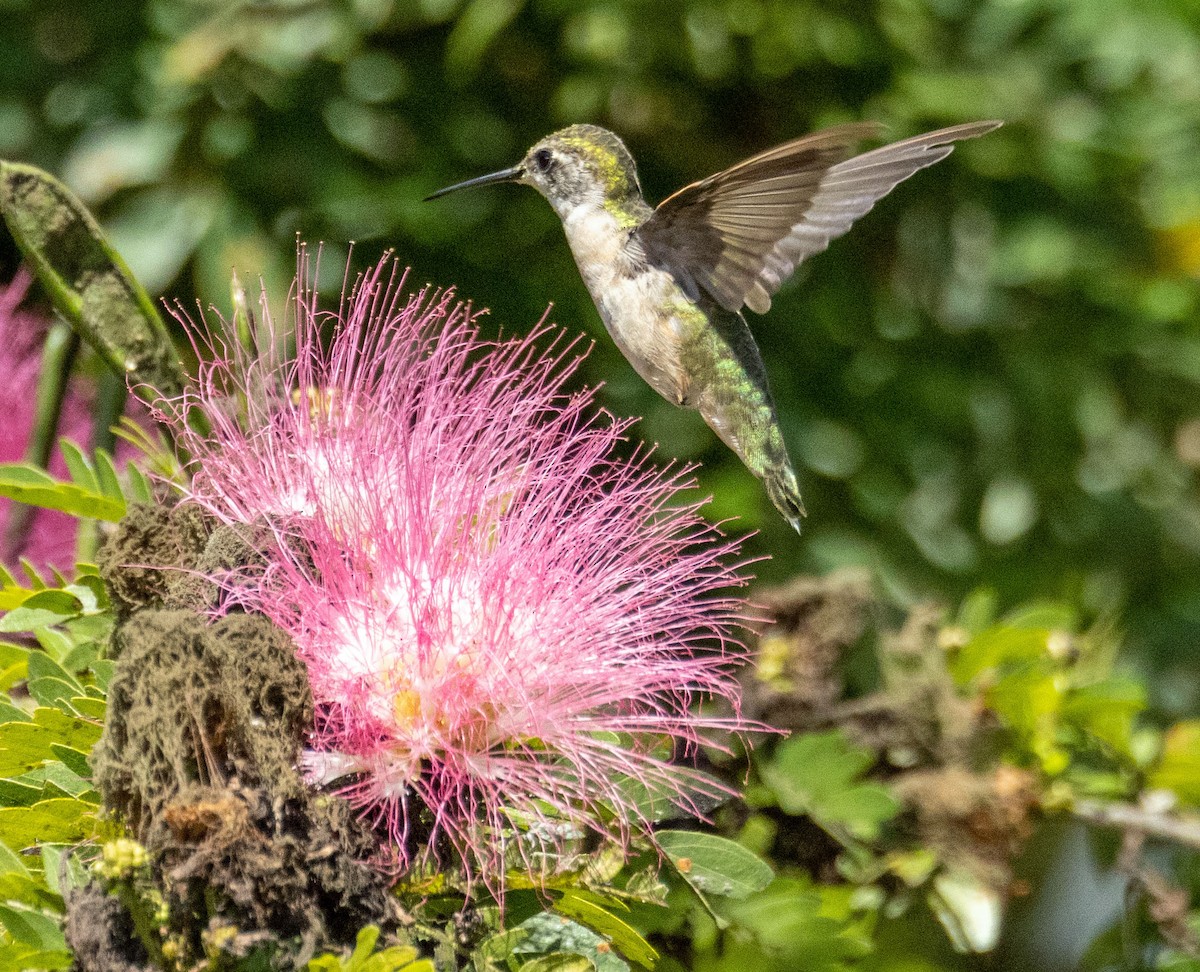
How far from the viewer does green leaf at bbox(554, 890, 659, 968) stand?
3.85 ft

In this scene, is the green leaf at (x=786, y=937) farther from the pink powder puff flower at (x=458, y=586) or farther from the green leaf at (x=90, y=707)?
the green leaf at (x=90, y=707)

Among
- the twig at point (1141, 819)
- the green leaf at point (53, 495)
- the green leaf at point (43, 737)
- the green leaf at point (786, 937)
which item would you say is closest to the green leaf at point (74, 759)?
the green leaf at point (43, 737)

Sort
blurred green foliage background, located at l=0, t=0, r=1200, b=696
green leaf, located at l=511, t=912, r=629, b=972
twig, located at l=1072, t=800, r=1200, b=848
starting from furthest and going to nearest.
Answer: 1. blurred green foliage background, located at l=0, t=0, r=1200, b=696
2. twig, located at l=1072, t=800, r=1200, b=848
3. green leaf, located at l=511, t=912, r=629, b=972

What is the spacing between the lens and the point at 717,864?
1330mm

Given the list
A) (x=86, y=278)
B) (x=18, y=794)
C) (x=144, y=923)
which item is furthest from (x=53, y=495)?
(x=144, y=923)

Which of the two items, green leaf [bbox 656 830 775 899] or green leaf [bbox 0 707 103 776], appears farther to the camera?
green leaf [bbox 656 830 775 899]

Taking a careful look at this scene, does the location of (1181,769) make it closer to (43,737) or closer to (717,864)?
(717,864)

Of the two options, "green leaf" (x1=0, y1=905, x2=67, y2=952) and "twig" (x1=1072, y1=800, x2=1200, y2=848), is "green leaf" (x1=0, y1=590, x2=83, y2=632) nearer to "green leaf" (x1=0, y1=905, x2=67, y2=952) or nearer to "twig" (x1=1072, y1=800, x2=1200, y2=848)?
"green leaf" (x1=0, y1=905, x2=67, y2=952)

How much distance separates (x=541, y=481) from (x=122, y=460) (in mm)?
775

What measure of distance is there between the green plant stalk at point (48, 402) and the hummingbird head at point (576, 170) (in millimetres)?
484

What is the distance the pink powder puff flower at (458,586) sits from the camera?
119 cm

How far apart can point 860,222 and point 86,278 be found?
5.38 feet

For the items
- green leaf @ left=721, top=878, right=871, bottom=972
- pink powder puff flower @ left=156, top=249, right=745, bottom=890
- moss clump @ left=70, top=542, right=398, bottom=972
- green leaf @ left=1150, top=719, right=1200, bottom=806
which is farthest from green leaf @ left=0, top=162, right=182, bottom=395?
green leaf @ left=1150, top=719, right=1200, bottom=806

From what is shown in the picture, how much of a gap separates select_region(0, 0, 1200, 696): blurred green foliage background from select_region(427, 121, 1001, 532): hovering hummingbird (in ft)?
2.17
